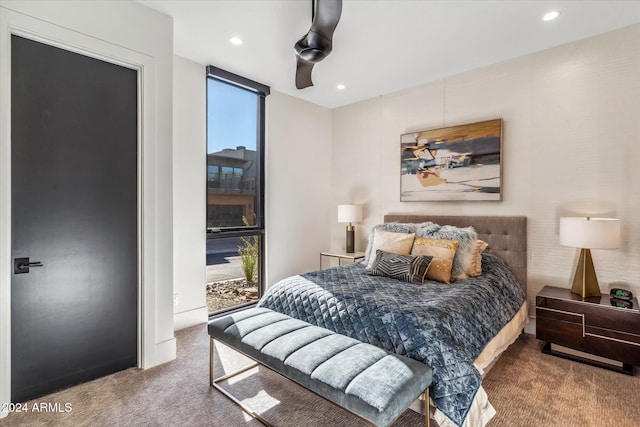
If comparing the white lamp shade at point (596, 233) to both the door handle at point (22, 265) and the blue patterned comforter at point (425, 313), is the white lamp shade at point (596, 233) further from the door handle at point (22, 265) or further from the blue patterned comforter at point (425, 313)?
the door handle at point (22, 265)

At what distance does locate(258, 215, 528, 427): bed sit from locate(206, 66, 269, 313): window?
52.2 inches

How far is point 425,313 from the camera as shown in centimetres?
196

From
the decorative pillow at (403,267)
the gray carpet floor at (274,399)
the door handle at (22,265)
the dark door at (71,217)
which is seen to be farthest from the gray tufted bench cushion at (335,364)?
the door handle at (22,265)

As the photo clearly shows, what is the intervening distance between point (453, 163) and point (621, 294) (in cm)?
186

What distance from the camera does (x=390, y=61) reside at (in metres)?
3.37

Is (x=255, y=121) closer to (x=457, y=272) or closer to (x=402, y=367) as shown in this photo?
(x=457, y=272)

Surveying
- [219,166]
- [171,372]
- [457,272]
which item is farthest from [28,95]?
[457,272]

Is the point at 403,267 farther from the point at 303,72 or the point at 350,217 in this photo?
the point at 303,72

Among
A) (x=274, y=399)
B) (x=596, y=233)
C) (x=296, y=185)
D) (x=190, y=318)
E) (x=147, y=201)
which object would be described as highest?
(x=296, y=185)

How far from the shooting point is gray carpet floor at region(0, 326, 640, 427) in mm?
1889

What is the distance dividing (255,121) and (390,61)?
70.0 inches

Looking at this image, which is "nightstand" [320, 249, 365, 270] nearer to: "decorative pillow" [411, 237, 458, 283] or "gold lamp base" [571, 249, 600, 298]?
"decorative pillow" [411, 237, 458, 283]

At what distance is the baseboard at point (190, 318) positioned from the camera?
3250mm

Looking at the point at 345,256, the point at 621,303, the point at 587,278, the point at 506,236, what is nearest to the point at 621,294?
the point at 621,303
